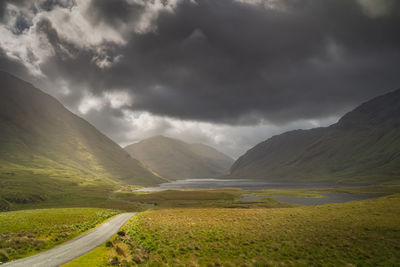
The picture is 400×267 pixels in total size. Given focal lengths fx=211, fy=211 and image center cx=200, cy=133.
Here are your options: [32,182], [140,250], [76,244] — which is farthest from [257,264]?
[32,182]

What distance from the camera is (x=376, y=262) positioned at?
2244 centimetres

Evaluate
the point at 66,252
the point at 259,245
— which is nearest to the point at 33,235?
the point at 66,252

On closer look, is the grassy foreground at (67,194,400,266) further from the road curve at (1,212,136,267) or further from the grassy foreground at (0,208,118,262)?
the grassy foreground at (0,208,118,262)

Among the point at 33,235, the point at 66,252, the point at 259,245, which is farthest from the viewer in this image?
Result: the point at 33,235

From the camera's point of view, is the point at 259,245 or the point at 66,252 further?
the point at 259,245

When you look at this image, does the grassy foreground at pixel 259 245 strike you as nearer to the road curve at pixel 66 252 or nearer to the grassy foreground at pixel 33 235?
the road curve at pixel 66 252

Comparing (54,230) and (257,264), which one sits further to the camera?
(54,230)

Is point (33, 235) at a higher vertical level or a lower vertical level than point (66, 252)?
higher

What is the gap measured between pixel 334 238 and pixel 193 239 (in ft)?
65.7

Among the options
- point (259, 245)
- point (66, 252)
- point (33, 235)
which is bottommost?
point (259, 245)

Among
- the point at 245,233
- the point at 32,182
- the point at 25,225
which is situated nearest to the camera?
the point at 245,233

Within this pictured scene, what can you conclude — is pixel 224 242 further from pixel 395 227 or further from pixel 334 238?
pixel 395 227

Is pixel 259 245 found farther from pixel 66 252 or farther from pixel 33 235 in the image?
pixel 33 235

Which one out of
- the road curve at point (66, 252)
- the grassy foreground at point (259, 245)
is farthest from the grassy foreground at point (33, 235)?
the grassy foreground at point (259, 245)
